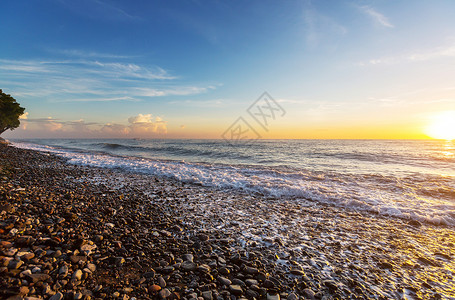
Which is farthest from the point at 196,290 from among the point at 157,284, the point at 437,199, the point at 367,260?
the point at 437,199

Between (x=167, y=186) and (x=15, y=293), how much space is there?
8.49 metres

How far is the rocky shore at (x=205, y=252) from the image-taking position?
3555 millimetres

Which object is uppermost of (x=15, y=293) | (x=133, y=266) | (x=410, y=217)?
(x=15, y=293)

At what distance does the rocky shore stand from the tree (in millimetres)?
46191

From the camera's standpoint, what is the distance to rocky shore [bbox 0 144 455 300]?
11.7 feet

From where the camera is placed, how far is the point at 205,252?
4875 millimetres

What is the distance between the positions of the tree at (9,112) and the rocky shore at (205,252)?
46.2 meters

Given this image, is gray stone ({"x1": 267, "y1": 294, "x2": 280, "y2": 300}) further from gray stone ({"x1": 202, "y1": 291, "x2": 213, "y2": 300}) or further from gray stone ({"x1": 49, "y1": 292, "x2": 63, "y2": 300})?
gray stone ({"x1": 49, "y1": 292, "x2": 63, "y2": 300})

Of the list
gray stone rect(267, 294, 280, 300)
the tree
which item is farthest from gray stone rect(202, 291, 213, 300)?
the tree

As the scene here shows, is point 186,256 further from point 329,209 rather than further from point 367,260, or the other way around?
point 329,209

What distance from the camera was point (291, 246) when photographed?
5.39m

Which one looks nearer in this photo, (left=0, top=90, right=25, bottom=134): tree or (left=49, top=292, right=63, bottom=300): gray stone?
(left=49, top=292, right=63, bottom=300): gray stone

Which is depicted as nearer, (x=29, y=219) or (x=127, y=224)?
(x=29, y=219)

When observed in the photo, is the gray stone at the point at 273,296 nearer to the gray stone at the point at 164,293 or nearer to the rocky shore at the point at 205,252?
the rocky shore at the point at 205,252
